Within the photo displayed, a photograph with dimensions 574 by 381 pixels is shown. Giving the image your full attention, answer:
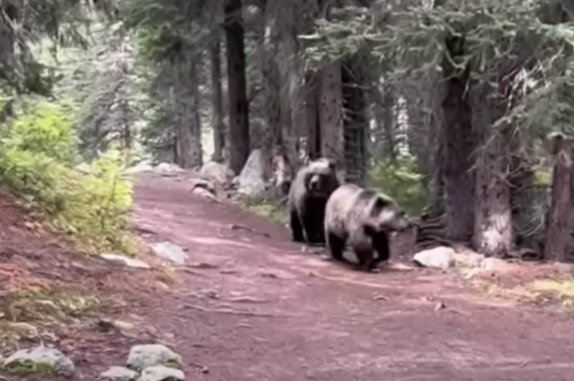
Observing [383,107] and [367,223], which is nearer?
[367,223]

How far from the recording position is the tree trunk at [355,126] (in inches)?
703

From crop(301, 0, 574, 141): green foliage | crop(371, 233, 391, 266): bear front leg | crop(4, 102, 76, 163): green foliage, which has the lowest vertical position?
crop(371, 233, 391, 266): bear front leg

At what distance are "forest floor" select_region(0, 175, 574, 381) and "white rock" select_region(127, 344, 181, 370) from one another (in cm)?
14

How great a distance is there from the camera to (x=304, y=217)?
45.7ft

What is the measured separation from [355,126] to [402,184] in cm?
178

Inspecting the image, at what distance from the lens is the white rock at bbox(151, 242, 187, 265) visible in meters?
10.3

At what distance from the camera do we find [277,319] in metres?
8.01

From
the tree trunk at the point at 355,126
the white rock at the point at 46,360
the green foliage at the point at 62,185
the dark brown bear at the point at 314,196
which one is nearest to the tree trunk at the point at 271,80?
the tree trunk at the point at 355,126

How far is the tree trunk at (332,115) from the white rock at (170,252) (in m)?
5.23

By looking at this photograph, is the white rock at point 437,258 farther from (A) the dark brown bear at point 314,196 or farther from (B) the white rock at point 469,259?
(A) the dark brown bear at point 314,196

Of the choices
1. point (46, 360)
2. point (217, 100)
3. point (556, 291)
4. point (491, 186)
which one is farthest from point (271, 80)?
point (46, 360)

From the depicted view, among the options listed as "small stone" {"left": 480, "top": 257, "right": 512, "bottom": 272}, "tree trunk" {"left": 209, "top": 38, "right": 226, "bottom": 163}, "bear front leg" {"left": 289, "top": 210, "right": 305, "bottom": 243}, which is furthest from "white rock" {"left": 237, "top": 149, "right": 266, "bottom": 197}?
"small stone" {"left": 480, "top": 257, "right": 512, "bottom": 272}

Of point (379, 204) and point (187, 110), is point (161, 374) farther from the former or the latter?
point (187, 110)

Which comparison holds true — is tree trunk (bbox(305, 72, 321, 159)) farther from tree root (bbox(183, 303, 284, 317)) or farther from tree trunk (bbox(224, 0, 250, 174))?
tree root (bbox(183, 303, 284, 317))
